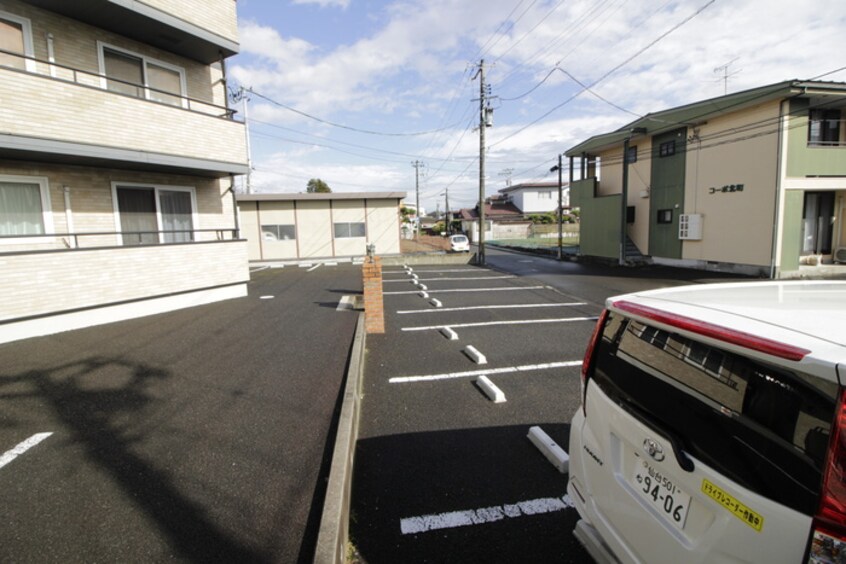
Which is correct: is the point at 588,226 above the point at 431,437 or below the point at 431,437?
above

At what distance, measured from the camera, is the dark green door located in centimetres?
1764

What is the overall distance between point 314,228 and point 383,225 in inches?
145

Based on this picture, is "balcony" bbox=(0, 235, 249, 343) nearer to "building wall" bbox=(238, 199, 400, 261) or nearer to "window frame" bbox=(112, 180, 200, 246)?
"window frame" bbox=(112, 180, 200, 246)

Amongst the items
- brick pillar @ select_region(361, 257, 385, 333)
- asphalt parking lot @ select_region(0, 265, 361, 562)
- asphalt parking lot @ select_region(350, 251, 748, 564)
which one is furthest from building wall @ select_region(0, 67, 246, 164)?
asphalt parking lot @ select_region(350, 251, 748, 564)

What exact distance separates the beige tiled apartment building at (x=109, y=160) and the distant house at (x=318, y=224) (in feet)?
37.5

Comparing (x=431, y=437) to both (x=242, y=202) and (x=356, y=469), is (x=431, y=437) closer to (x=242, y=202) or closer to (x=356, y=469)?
(x=356, y=469)

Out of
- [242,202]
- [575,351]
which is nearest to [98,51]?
[575,351]

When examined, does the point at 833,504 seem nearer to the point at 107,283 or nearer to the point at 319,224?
the point at 107,283

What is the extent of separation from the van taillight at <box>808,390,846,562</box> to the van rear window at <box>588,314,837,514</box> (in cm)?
2

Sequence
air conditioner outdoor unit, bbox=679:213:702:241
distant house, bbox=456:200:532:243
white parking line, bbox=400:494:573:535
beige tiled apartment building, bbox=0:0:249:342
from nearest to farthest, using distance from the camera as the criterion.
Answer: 1. white parking line, bbox=400:494:573:535
2. beige tiled apartment building, bbox=0:0:249:342
3. air conditioner outdoor unit, bbox=679:213:702:241
4. distant house, bbox=456:200:532:243

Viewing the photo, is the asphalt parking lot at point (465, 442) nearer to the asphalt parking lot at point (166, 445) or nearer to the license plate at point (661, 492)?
the asphalt parking lot at point (166, 445)

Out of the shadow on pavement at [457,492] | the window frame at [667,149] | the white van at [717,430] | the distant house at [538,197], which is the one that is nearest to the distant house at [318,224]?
the window frame at [667,149]

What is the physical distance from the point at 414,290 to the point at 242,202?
43.6 ft

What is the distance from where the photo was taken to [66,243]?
25.8 ft
